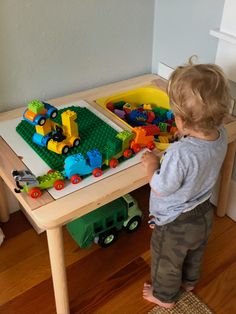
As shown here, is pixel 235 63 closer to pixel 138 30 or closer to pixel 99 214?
pixel 138 30

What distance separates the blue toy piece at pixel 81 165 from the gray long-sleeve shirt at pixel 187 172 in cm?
15

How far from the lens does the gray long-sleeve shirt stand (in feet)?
2.85

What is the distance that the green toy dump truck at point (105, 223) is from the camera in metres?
1.25

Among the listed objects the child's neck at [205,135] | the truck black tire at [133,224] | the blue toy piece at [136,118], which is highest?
the child's neck at [205,135]

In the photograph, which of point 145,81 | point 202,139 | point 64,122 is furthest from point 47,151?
point 145,81

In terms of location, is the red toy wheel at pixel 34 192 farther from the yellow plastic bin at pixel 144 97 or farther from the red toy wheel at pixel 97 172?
the yellow plastic bin at pixel 144 97

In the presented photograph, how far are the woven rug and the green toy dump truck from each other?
0.29 meters

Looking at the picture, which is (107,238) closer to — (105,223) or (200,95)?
(105,223)

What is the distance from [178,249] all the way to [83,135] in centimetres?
42

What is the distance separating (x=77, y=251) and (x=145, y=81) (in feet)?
2.19

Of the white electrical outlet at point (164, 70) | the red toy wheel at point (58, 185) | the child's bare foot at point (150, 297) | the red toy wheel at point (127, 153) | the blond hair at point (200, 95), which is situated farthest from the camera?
the white electrical outlet at point (164, 70)

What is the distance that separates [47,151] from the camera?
3.46 feet

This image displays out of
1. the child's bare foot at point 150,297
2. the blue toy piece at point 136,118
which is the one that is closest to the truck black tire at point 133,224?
the child's bare foot at point 150,297

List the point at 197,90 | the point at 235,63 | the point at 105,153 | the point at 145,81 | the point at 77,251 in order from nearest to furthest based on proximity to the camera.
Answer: the point at 197,90, the point at 105,153, the point at 235,63, the point at 77,251, the point at 145,81
